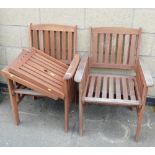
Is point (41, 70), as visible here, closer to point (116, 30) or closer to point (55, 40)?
point (55, 40)

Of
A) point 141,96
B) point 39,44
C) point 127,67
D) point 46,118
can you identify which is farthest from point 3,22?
point 141,96

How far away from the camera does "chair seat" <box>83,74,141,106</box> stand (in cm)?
249

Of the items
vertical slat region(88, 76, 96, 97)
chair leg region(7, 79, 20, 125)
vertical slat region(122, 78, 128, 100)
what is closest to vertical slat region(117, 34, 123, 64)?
vertical slat region(122, 78, 128, 100)

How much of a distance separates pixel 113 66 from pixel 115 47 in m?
0.20

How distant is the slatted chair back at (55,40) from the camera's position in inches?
114

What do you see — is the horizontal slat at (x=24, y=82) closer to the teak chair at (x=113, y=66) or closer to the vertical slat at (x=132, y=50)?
the teak chair at (x=113, y=66)

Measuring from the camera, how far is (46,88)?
2.51 metres

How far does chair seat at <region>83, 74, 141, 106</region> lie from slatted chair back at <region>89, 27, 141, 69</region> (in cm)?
13

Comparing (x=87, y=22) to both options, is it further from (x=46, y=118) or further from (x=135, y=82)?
(x=46, y=118)

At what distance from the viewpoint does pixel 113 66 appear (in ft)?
9.56

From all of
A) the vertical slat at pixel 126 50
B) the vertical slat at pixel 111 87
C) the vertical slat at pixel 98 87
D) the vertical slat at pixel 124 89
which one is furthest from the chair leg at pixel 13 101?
the vertical slat at pixel 126 50

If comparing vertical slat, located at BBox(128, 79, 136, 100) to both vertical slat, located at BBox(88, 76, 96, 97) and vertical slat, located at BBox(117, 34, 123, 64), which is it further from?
vertical slat, located at BBox(88, 76, 96, 97)

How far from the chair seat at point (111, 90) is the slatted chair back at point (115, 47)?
0.43 feet

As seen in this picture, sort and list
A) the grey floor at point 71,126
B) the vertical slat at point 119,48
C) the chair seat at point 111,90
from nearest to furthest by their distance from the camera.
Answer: the chair seat at point 111,90 → the grey floor at point 71,126 → the vertical slat at point 119,48
